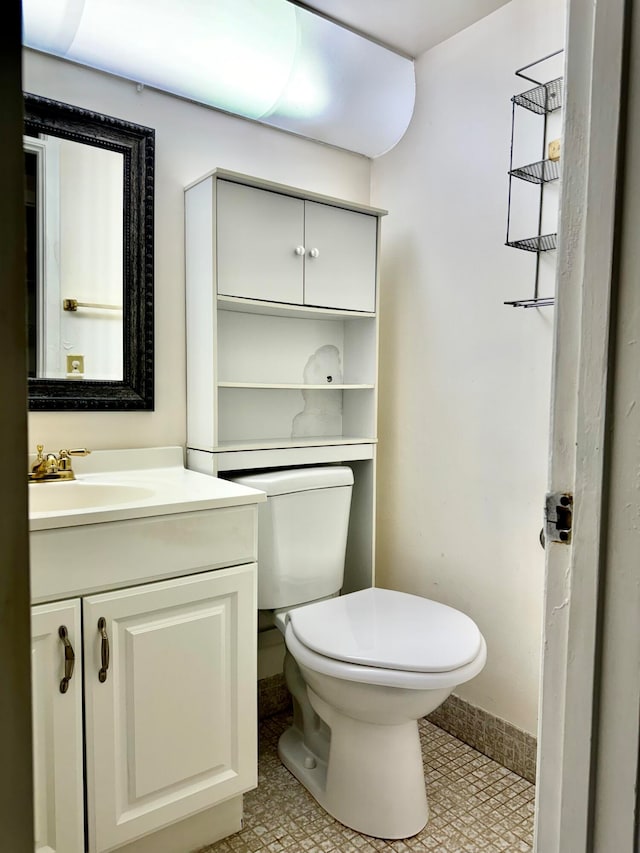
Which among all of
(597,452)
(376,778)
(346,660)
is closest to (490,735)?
(376,778)

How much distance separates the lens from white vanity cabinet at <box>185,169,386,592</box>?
64.4 inches

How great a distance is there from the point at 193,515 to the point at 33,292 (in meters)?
0.72

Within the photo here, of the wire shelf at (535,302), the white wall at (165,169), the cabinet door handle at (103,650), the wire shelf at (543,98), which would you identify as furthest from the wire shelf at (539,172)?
the cabinet door handle at (103,650)

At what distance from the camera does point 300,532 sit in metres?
1.73

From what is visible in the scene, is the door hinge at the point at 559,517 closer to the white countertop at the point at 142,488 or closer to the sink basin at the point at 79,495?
the white countertop at the point at 142,488

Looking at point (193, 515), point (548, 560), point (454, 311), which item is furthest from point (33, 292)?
point (548, 560)

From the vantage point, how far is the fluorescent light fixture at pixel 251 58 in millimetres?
1417

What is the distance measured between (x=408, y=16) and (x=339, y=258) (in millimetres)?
717

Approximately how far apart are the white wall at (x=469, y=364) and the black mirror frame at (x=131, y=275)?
0.83 metres

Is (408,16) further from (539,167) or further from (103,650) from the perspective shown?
(103,650)

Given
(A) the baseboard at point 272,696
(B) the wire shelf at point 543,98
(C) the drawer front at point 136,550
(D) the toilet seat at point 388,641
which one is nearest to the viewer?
(C) the drawer front at point 136,550

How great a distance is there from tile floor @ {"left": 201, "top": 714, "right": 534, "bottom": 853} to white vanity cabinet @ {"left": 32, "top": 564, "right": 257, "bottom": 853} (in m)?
0.17

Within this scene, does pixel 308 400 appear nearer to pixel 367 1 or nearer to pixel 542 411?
pixel 542 411

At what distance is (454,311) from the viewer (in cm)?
184
